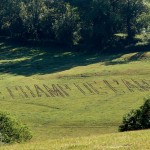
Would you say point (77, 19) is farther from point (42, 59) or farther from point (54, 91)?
point (54, 91)

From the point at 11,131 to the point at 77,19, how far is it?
340ft

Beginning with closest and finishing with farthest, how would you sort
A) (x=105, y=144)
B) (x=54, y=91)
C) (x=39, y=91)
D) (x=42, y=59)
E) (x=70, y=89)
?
(x=105, y=144), (x=54, y=91), (x=39, y=91), (x=70, y=89), (x=42, y=59)

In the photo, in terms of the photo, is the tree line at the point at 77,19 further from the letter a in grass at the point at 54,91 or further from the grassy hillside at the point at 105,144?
the grassy hillside at the point at 105,144

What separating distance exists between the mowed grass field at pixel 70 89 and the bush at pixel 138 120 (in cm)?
367

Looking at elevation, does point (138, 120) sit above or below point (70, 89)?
above

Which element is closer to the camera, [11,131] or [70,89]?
[11,131]

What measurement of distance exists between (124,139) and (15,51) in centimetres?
11594

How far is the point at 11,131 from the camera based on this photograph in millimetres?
48125

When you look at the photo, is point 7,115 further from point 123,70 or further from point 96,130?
point 123,70

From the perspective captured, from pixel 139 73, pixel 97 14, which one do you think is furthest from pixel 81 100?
pixel 97 14

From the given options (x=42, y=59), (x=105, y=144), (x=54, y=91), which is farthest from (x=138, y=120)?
(x=42, y=59)

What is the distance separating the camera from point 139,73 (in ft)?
349

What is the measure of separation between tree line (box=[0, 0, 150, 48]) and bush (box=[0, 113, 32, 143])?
95.3 metres

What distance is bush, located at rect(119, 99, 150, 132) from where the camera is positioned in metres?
48.5
